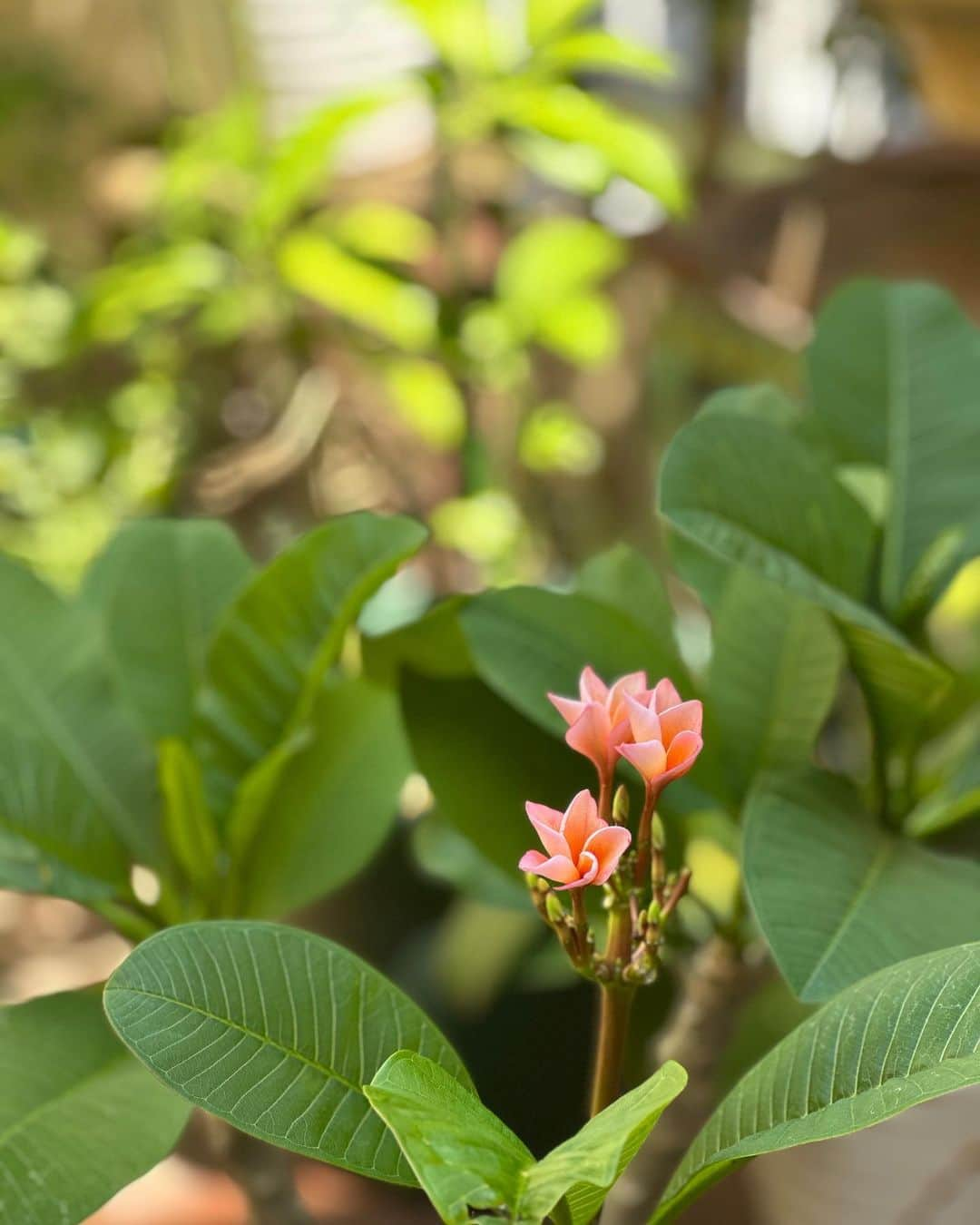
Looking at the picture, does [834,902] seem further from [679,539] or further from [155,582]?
[155,582]

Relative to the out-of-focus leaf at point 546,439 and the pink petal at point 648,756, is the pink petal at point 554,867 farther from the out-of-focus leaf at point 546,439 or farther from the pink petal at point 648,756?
the out-of-focus leaf at point 546,439

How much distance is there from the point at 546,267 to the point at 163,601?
0.70m

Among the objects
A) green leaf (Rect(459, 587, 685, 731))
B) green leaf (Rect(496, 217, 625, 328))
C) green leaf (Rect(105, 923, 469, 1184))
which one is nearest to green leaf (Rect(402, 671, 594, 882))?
green leaf (Rect(459, 587, 685, 731))

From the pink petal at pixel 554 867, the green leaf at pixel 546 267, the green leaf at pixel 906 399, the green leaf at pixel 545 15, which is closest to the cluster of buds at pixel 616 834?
the pink petal at pixel 554 867

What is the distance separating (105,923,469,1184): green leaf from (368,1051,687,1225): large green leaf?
0.05 m

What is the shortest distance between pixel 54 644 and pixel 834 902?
33 centimetres

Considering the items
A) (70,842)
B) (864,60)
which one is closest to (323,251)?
(70,842)

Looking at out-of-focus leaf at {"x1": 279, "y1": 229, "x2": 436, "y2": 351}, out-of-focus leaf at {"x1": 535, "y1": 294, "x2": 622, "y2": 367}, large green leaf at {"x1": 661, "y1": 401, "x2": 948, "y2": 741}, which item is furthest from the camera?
out-of-focus leaf at {"x1": 535, "y1": 294, "x2": 622, "y2": 367}

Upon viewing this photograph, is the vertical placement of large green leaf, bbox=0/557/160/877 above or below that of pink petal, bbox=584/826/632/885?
below

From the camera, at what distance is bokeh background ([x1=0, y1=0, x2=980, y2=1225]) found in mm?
858

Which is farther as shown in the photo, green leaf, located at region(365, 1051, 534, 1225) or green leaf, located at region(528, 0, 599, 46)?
green leaf, located at region(528, 0, 599, 46)

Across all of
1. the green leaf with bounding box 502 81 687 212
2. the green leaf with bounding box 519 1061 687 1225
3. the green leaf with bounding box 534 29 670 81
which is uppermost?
the green leaf with bounding box 534 29 670 81

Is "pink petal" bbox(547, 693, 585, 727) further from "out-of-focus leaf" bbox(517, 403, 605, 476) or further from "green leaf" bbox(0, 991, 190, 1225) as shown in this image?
"out-of-focus leaf" bbox(517, 403, 605, 476)

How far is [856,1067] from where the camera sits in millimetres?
304
